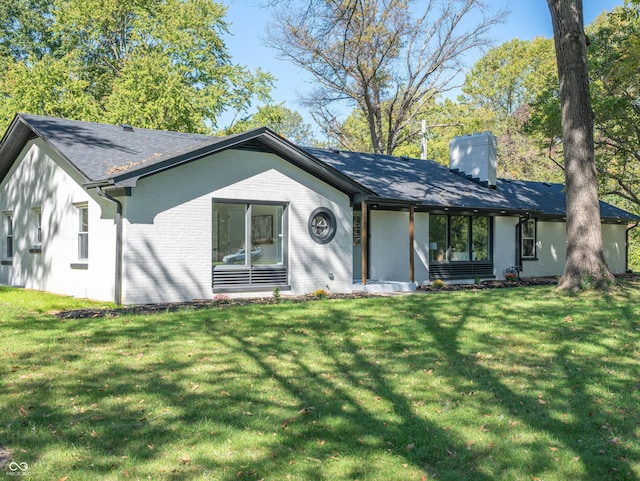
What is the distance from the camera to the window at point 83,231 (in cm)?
1441

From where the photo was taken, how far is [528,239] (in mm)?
23219

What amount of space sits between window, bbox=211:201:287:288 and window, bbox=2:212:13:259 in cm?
795

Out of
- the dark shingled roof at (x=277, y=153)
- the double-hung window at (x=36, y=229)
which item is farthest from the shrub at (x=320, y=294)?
the double-hung window at (x=36, y=229)

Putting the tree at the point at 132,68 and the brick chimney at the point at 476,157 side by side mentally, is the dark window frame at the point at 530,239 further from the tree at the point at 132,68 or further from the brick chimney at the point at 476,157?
the tree at the point at 132,68

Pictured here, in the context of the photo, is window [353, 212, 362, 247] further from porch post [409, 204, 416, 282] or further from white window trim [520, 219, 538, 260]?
white window trim [520, 219, 538, 260]

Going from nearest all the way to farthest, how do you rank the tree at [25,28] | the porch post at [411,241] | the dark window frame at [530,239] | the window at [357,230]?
1. the porch post at [411,241]
2. the window at [357,230]
3. the dark window frame at [530,239]
4. the tree at [25,28]

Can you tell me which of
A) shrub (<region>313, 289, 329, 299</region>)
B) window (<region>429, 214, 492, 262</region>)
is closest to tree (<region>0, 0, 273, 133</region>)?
window (<region>429, 214, 492, 262</region>)

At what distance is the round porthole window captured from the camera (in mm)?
15664

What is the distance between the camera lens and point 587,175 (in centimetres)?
1344

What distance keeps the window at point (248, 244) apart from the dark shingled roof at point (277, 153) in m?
1.51

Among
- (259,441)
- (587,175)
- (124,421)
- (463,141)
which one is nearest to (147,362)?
(124,421)

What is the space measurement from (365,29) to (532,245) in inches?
559

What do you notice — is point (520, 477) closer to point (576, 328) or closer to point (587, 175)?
point (576, 328)

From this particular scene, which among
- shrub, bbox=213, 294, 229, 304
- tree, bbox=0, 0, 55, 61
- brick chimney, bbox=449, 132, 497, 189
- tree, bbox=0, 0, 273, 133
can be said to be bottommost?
shrub, bbox=213, 294, 229, 304
